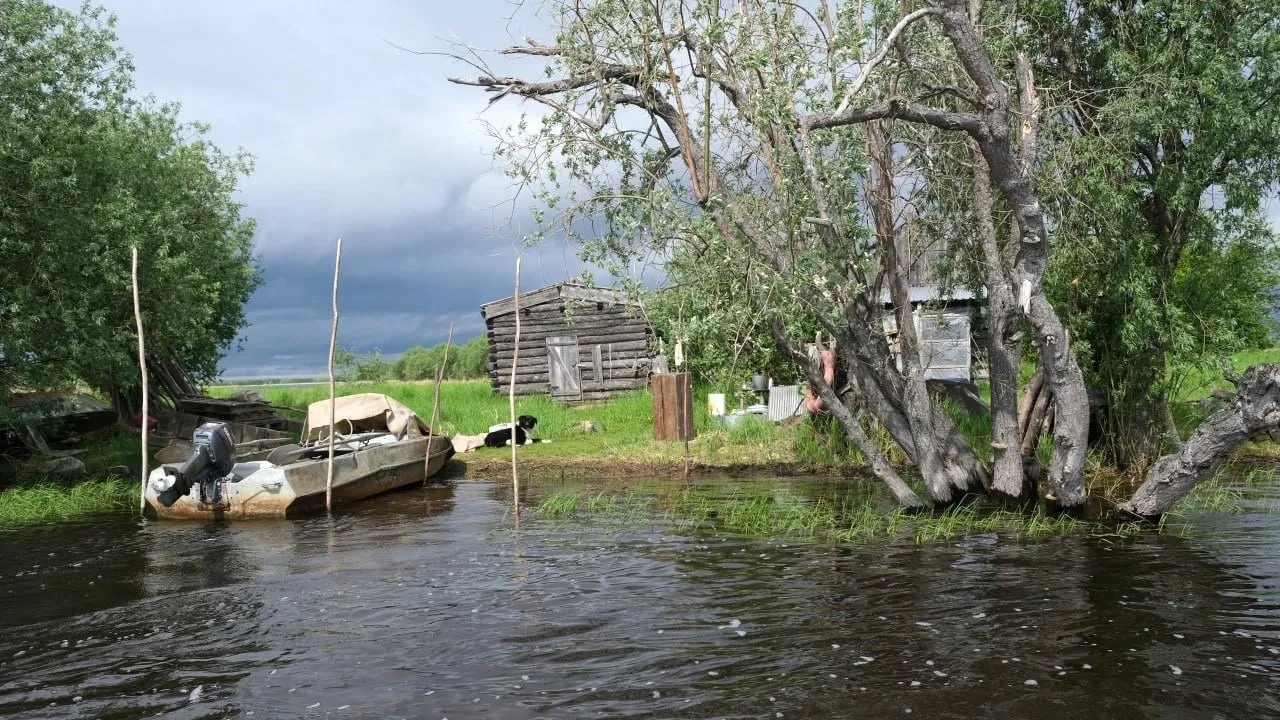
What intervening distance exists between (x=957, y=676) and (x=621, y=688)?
91.8 inches

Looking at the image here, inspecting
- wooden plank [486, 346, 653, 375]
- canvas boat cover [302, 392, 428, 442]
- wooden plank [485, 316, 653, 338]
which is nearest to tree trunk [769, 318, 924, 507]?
canvas boat cover [302, 392, 428, 442]

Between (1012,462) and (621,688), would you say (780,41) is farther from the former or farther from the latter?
(621,688)

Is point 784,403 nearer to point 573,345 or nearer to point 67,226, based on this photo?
point 573,345

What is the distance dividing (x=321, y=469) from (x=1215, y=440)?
39.1 feet

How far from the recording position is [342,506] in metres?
15.3

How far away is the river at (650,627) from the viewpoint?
6410mm

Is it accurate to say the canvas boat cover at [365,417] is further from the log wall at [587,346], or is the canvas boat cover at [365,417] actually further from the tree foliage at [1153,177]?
the tree foliage at [1153,177]

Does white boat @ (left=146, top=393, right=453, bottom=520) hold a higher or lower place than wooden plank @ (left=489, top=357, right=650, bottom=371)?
lower

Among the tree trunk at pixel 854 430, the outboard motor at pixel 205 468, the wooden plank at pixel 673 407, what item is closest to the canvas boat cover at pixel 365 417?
the outboard motor at pixel 205 468

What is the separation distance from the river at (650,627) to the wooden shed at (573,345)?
14.1 metres

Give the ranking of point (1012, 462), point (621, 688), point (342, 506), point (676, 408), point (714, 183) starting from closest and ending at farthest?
point (621, 688)
point (714, 183)
point (1012, 462)
point (342, 506)
point (676, 408)

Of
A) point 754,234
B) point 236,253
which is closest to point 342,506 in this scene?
point 754,234

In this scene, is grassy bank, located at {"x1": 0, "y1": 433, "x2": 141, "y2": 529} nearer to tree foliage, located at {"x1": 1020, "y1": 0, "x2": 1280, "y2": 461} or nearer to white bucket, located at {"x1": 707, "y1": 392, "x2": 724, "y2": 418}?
white bucket, located at {"x1": 707, "y1": 392, "x2": 724, "y2": 418}

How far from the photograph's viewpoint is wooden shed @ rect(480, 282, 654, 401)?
2594 cm
